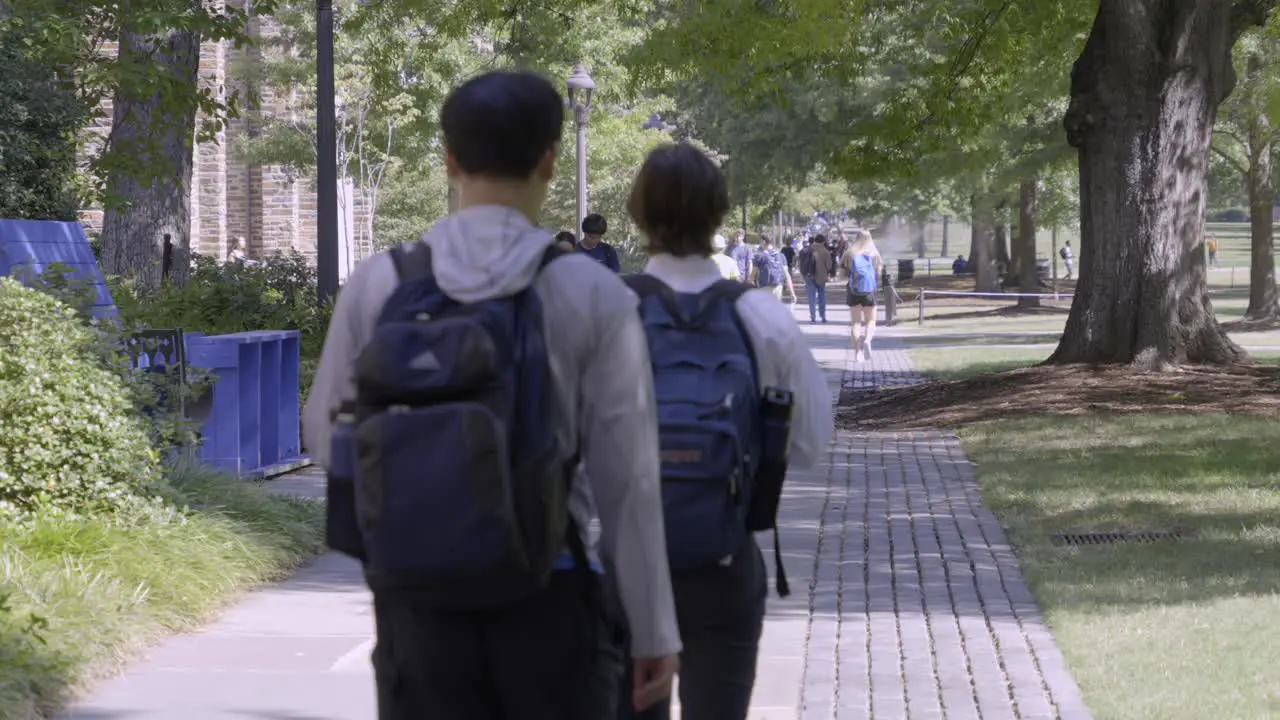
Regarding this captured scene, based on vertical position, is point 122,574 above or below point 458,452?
below

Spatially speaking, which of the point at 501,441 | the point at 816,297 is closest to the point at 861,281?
the point at 816,297

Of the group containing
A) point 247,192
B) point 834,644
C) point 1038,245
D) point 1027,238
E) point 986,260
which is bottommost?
point 834,644

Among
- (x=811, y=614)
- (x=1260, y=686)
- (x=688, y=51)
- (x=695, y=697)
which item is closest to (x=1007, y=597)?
(x=811, y=614)

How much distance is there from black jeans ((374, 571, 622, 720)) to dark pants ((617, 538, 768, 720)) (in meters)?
0.97

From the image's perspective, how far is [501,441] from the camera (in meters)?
2.81

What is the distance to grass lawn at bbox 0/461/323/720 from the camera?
6352 millimetres

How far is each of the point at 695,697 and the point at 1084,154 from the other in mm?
14751

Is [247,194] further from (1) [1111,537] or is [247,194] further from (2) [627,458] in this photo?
(2) [627,458]

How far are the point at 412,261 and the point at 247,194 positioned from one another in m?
39.1

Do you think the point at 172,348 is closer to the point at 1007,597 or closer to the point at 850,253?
the point at 1007,597

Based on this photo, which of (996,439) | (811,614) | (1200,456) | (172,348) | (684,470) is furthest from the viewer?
(996,439)

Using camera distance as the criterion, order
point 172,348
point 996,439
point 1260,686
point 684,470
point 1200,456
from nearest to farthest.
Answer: point 684,470 → point 1260,686 → point 172,348 → point 1200,456 → point 996,439

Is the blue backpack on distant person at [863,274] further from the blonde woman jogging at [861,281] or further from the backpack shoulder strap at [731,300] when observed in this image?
the backpack shoulder strap at [731,300]

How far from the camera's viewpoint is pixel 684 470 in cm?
390
